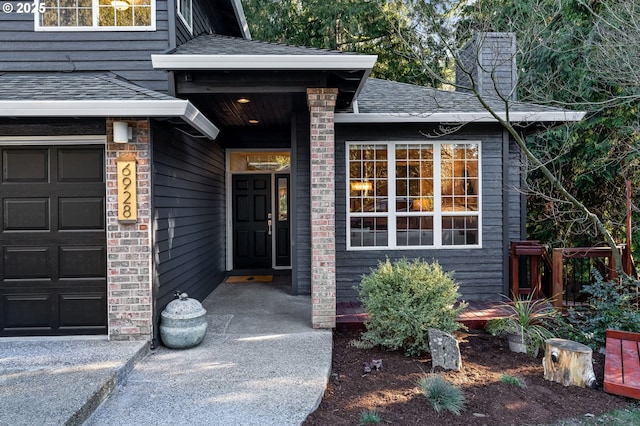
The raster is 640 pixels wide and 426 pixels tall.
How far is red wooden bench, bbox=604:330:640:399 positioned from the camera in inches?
130

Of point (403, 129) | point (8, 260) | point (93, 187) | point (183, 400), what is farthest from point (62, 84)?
point (403, 129)

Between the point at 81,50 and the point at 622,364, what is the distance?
248 inches

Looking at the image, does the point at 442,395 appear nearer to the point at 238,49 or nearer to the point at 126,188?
the point at 126,188

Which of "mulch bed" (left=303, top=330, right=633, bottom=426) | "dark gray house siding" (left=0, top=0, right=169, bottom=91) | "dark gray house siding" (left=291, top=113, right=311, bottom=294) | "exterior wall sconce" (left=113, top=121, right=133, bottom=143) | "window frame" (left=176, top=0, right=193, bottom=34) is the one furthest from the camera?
"dark gray house siding" (left=291, top=113, right=311, bottom=294)

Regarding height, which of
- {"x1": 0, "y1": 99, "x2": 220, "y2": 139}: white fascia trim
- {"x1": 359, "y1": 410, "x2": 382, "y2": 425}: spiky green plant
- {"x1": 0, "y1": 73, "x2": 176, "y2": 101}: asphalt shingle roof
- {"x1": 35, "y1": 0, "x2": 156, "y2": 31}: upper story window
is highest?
{"x1": 35, "y1": 0, "x2": 156, "y2": 31}: upper story window

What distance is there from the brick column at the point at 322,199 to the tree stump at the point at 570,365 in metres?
2.22

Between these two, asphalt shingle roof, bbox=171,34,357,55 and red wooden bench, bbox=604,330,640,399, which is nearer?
red wooden bench, bbox=604,330,640,399

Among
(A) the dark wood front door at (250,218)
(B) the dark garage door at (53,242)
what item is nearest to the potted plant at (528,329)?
(B) the dark garage door at (53,242)

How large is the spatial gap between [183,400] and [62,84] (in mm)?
3424

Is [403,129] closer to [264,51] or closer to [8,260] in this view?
[264,51]

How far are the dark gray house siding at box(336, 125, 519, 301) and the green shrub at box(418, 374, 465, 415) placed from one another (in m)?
2.99

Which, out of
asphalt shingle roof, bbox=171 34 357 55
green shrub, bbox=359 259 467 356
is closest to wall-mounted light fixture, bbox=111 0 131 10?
asphalt shingle roof, bbox=171 34 357 55

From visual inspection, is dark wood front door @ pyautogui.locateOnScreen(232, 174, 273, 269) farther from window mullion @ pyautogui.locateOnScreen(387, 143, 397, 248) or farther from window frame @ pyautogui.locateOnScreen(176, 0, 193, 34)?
window frame @ pyautogui.locateOnScreen(176, 0, 193, 34)

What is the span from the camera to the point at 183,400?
319 cm
